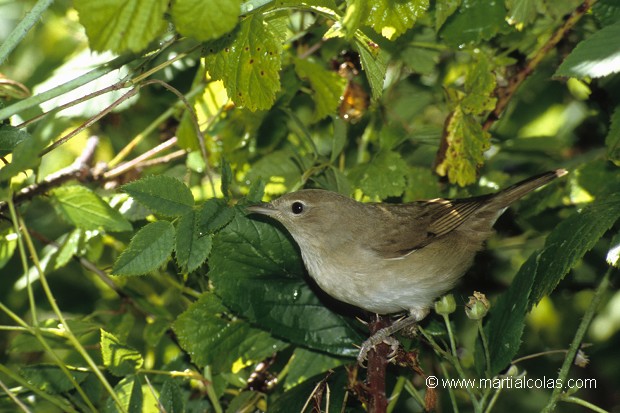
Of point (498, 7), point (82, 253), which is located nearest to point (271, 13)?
point (498, 7)

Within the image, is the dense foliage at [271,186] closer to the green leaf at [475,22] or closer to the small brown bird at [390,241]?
the green leaf at [475,22]

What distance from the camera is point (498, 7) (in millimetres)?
3170

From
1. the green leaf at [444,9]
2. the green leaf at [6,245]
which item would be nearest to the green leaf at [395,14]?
the green leaf at [444,9]

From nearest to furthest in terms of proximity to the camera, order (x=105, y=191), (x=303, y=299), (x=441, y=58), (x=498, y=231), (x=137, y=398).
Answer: (x=137, y=398)
(x=303, y=299)
(x=105, y=191)
(x=498, y=231)
(x=441, y=58)

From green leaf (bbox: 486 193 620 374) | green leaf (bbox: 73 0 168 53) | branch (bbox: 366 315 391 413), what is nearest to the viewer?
green leaf (bbox: 73 0 168 53)

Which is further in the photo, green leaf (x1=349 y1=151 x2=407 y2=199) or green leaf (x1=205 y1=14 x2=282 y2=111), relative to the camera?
green leaf (x1=349 y1=151 x2=407 y2=199)

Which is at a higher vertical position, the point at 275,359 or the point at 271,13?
the point at 271,13

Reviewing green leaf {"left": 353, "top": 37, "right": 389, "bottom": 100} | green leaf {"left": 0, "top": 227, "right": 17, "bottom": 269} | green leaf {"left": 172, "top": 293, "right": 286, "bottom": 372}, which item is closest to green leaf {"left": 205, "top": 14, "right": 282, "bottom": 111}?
green leaf {"left": 353, "top": 37, "right": 389, "bottom": 100}

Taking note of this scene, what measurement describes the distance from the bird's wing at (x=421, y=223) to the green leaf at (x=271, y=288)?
45 centimetres

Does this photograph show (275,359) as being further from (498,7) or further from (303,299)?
(498,7)

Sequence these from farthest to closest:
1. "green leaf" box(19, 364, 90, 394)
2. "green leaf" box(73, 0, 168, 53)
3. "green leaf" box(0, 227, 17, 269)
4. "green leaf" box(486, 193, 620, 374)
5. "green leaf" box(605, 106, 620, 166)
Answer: "green leaf" box(0, 227, 17, 269) < "green leaf" box(19, 364, 90, 394) < "green leaf" box(605, 106, 620, 166) < "green leaf" box(486, 193, 620, 374) < "green leaf" box(73, 0, 168, 53)

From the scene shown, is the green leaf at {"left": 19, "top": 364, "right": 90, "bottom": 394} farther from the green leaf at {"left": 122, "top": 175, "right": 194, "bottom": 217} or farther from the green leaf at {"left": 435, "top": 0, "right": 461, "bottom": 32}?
the green leaf at {"left": 435, "top": 0, "right": 461, "bottom": 32}

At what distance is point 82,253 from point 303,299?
1.01 meters

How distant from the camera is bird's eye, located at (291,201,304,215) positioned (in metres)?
3.32
